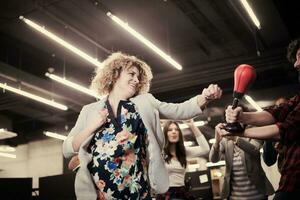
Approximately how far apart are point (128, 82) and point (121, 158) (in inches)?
19.6

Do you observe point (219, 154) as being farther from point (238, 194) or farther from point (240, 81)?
point (240, 81)

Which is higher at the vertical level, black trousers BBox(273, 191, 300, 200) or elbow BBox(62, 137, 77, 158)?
elbow BBox(62, 137, 77, 158)

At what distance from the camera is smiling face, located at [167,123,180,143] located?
3.62 meters

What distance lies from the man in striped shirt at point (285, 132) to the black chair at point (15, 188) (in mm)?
3077

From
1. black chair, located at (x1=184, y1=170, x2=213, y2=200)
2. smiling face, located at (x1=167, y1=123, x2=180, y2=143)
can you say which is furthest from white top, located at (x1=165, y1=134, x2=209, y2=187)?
black chair, located at (x1=184, y1=170, x2=213, y2=200)

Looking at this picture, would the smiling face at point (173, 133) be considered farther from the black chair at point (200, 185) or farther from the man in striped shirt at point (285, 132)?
the man in striped shirt at point (285, 132)

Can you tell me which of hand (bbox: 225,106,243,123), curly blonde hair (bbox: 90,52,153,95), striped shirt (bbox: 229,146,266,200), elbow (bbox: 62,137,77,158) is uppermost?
curly blonde hair (bbox: 90,52,153,95)

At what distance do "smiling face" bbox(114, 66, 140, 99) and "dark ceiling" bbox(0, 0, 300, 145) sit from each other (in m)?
4.91

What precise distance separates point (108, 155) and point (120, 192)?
0.20 m

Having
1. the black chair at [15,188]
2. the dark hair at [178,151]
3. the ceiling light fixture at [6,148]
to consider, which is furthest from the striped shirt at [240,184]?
the ceiling light fixture at [6,148]

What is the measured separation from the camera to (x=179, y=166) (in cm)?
344

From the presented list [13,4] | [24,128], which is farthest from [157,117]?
[24,128]

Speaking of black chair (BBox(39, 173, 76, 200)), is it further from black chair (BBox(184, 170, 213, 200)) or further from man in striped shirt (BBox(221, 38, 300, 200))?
man in striped shirt (BBox(221, 38, 300, 200))

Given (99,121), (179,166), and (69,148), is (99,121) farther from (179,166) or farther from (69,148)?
(179,166)
